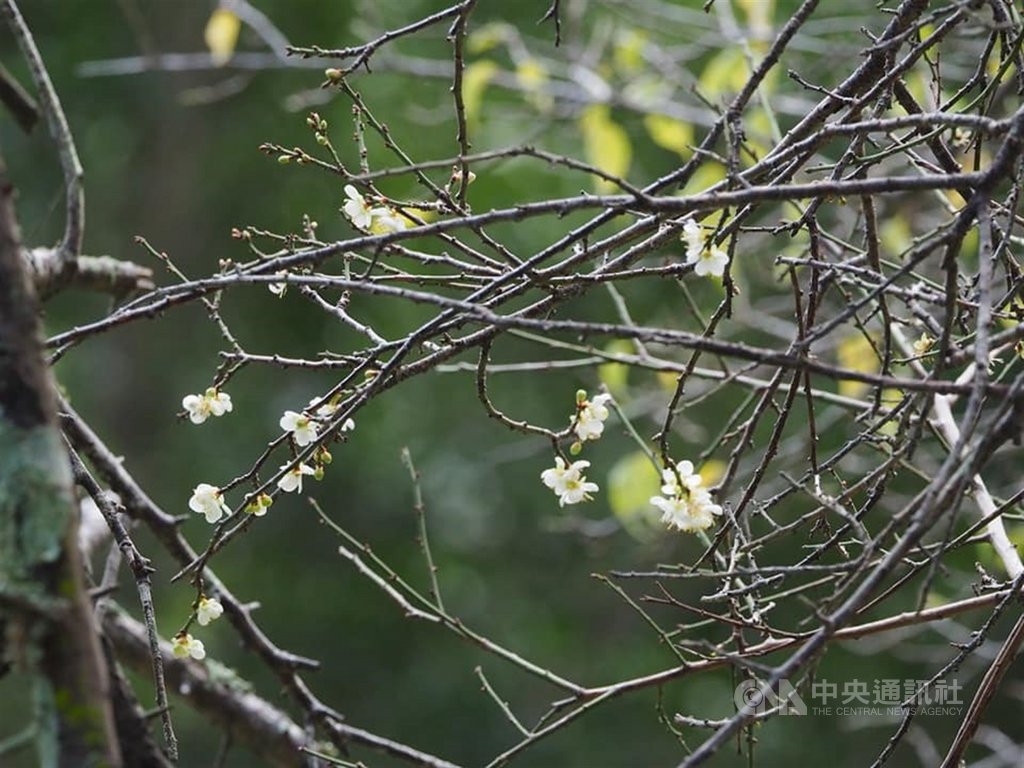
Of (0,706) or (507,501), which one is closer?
(0,706)

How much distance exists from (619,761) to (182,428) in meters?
3.09

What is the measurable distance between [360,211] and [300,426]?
0.24 meters

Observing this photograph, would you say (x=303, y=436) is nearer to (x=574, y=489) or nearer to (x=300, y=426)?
(x=300, y=426)

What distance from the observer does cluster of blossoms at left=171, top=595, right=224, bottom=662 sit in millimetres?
1321

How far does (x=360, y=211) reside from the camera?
1.29 m

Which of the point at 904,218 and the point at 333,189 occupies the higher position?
the point at 333,189

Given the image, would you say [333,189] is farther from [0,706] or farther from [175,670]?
[175,670]

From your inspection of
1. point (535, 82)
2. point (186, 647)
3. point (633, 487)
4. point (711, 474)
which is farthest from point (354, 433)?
point (186, 647)

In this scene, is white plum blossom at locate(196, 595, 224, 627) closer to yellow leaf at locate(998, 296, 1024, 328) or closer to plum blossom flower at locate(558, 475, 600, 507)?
plum blossom flower at locate(558, 475, 600, 507)

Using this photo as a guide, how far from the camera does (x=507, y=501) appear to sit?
23.5ft

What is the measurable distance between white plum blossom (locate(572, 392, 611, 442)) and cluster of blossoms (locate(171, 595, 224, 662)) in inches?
17.8

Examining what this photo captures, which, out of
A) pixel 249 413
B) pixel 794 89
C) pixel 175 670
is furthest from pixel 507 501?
pixel 175 670

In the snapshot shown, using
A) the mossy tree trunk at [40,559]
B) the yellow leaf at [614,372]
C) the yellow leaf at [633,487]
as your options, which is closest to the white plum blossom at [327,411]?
the mossy tree trunk at [40,559]

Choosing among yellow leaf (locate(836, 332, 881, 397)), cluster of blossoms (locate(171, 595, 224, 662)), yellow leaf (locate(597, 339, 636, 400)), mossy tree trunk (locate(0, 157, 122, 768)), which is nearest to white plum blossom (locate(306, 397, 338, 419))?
cluster of blossoms (locate(171, 595, 224, 662))
